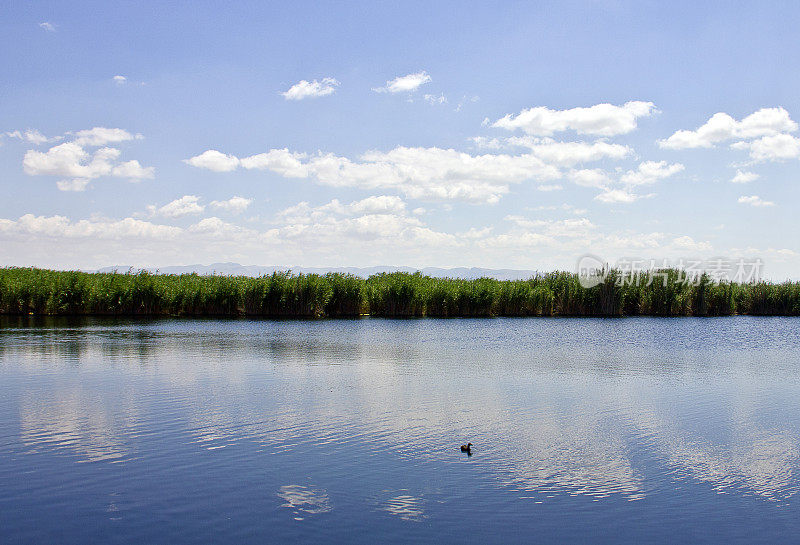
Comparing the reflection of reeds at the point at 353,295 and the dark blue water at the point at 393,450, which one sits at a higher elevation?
the reflection of reeds at the point at 353,295

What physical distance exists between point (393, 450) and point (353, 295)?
1507 inches

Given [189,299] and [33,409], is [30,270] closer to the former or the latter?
[189,299]

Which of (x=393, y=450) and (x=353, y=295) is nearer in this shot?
(x=393, y=450)

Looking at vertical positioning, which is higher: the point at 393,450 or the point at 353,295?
the point at 353,295

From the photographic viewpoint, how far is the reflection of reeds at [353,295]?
4469 cm

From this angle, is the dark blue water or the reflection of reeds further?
the reflection of reeds

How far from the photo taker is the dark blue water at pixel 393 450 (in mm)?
7430

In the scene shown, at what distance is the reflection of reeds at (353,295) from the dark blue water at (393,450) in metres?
24.4

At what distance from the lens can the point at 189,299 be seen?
46.2m

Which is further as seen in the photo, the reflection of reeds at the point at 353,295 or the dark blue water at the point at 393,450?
the reflection of reeds at the point at 353,295

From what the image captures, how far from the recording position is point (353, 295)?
48469 millimetres

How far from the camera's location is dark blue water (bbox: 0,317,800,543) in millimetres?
7430

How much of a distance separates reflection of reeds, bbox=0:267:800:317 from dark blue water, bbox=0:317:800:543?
→ 959 inches

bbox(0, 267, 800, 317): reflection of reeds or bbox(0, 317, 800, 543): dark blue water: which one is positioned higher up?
bbox(0, 267, 800, 317): reflection of reeds
